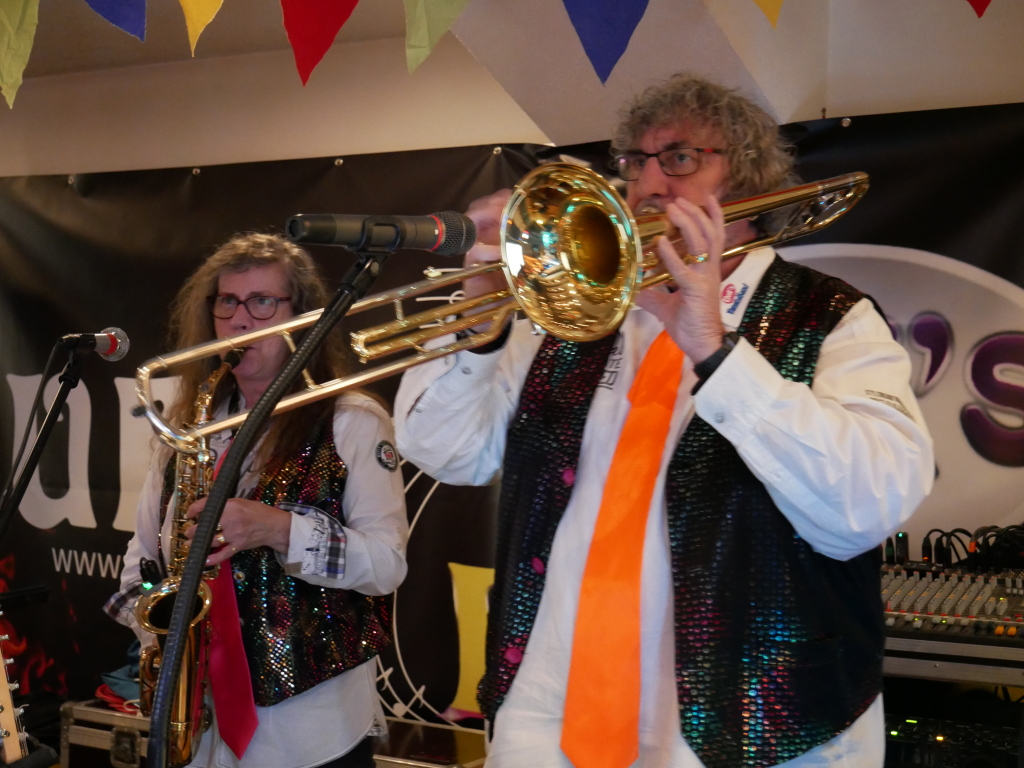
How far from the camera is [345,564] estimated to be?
2049mm

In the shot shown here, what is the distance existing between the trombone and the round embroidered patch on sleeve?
0.53 m

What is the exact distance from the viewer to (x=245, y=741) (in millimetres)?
1988

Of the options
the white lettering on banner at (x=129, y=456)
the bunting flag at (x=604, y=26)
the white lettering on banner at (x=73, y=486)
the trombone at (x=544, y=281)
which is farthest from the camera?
the white lettering on banner at (x=73, y=486)

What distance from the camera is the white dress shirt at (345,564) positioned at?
201cm

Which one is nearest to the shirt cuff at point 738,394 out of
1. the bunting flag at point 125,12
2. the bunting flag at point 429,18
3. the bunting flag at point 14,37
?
the bunting flag at point 429,18

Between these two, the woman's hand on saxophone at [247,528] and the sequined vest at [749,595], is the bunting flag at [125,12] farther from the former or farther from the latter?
the sequined vest at [749,595]

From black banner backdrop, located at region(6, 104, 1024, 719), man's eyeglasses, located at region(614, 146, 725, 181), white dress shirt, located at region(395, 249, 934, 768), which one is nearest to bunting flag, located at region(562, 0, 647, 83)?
man's eyeglasses, located at region(614, 146, 725, 181)

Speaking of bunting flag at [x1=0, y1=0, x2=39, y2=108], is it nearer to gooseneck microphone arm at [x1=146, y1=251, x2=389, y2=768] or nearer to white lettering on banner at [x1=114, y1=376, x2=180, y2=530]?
gooseneck microphone arm at [x1=146, y1=251, x2=389, y2=768]

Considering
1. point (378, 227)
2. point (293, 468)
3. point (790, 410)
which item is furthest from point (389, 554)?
point (378, 227)

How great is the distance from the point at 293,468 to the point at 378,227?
1142 millimetres

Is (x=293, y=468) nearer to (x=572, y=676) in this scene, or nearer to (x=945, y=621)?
(x=572, y=676)

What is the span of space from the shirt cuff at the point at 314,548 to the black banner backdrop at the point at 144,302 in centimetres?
137

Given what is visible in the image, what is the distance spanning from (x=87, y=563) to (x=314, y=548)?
97.0 inches

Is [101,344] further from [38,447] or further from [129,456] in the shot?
[129,456]
